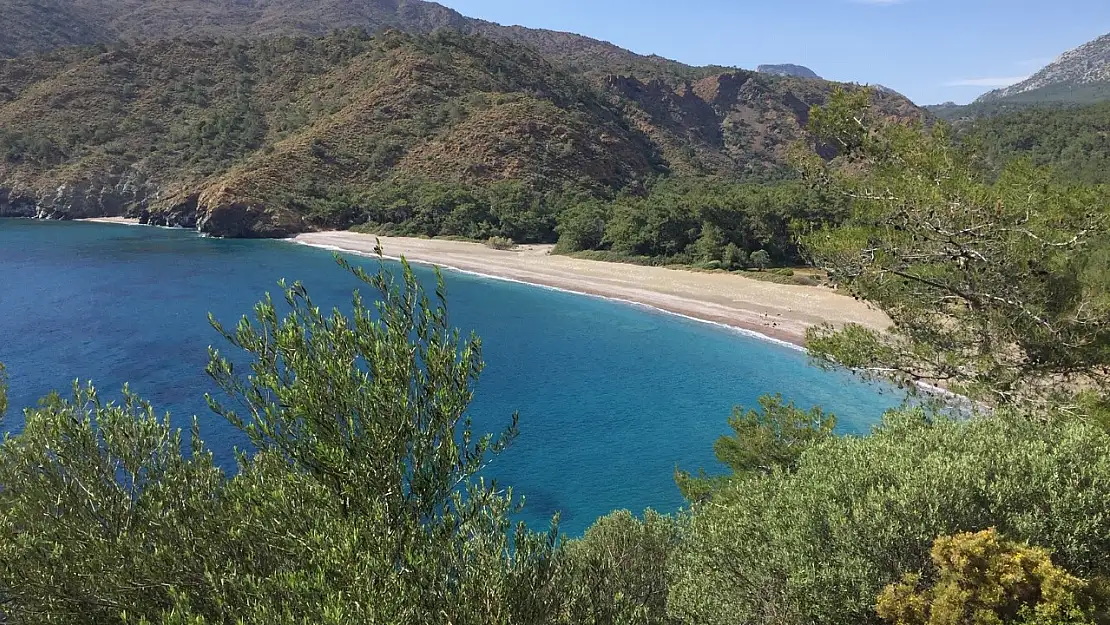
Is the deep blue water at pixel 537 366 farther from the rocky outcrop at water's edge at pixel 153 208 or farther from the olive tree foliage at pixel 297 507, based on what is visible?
the rocky outcrop at water's edge at pixel 153 208

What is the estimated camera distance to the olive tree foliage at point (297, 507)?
19.8 feet

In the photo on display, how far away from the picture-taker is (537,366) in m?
36.3

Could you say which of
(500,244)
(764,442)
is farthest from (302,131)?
(764,442)

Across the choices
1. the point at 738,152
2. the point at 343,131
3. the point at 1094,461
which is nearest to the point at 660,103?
the point at 738,152

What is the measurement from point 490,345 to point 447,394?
33258mm

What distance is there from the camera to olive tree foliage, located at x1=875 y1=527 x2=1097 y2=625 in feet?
20.0

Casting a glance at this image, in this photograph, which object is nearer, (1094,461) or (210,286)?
(1094,461)

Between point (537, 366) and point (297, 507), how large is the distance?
98.2ft

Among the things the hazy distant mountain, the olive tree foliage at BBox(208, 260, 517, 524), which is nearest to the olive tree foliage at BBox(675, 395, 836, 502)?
the olive tree foliage at BBox(208, 260, 517, 524)

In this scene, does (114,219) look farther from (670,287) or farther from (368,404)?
(368,404)

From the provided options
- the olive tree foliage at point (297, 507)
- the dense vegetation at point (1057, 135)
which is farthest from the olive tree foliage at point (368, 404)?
the dense vegetation at point (1057, 135)

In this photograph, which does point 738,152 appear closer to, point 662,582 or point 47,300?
point 47,300

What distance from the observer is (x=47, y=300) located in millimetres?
48562

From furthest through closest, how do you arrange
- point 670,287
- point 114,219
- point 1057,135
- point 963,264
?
point 114,219 < point 1057,135 < point 670,287 < point 963,264
